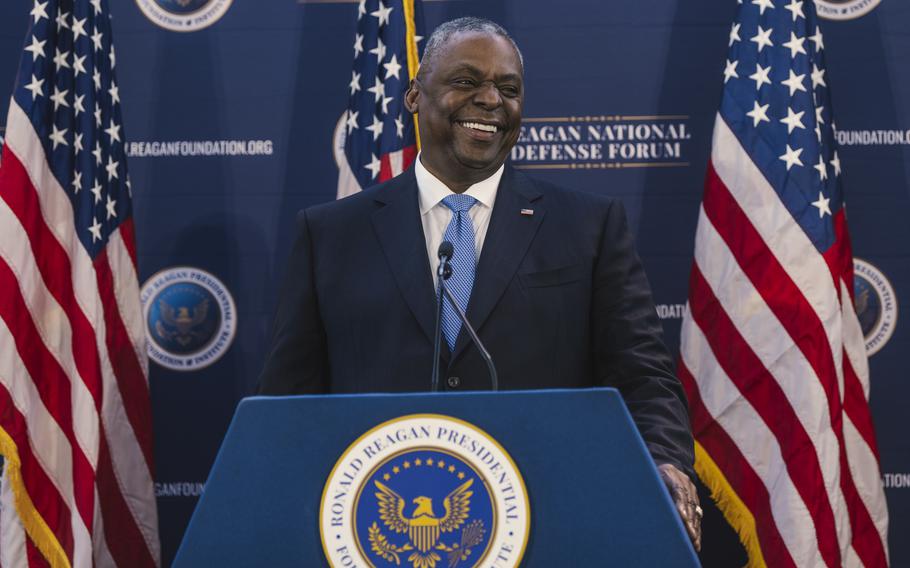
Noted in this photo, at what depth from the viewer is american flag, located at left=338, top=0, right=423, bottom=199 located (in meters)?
3.07

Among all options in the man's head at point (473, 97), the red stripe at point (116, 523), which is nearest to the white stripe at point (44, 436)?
the red stripe at point (116, 523)

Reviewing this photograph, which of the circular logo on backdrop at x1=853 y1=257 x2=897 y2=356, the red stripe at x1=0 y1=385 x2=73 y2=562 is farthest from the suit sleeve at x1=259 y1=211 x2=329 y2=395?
the circular logo on backdrop at x1=853 y1=257 x2=897 y2=356

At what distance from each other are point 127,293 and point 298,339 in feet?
5.02

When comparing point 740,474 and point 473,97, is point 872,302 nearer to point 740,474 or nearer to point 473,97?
point 740,474

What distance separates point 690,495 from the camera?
1311 mm

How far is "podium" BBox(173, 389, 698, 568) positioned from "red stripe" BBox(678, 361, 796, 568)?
6.43 feet

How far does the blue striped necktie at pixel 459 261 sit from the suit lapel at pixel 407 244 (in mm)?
30

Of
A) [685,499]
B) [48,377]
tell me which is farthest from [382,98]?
[685,499]

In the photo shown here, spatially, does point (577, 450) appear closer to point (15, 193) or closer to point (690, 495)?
point (690, 495)

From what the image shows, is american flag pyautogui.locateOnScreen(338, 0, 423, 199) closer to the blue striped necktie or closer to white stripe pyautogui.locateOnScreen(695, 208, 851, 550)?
white stripe pyautogui.locateOnScreen(695, 208, 851, 550)

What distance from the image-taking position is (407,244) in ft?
5.72

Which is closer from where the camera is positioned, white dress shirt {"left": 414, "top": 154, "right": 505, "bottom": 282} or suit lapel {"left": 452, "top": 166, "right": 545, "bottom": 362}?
suit lapel {"left": 452, "top": 166, "right": 545, "bottom": 362}

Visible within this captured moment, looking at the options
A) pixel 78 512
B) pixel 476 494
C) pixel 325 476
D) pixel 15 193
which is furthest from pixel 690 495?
pixel 15 193

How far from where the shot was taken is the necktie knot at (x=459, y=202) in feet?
5.86
